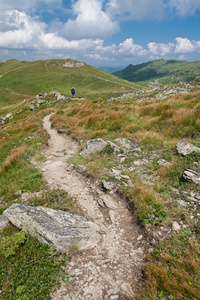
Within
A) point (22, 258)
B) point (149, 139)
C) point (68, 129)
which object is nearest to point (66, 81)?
point (68, 129)

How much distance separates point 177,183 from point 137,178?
1707mm

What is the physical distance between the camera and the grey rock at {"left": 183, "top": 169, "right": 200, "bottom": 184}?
249 inches

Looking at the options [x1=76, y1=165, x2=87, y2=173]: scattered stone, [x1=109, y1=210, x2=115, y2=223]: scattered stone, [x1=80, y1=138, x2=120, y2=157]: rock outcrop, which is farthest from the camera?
[x1=80, y1=138, x2=120, y2=157]: rock outcrop

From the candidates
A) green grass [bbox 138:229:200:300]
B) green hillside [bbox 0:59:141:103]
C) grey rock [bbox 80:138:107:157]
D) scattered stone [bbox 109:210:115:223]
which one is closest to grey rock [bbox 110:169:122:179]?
scattered stone [bbox 109:210:115:223]

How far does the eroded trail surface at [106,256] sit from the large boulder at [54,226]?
1.20ft

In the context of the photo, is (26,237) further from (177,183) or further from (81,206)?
(177,183)

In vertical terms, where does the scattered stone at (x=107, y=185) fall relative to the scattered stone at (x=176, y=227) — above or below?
below

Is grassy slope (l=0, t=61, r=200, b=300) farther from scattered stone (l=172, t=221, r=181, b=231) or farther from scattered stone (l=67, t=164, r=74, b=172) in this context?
scattered stone (l=67, t=164, r=74, b=172)

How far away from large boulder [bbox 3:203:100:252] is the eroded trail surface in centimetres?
36

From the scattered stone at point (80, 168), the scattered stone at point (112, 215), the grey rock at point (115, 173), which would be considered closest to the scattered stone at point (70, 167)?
the scattered stone at point (80, 168)

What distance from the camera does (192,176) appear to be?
21.3 feet

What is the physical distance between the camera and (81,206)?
680 cm

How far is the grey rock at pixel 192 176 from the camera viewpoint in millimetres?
6322

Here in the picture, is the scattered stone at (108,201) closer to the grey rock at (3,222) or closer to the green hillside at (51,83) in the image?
the grey rock at (3,222)
